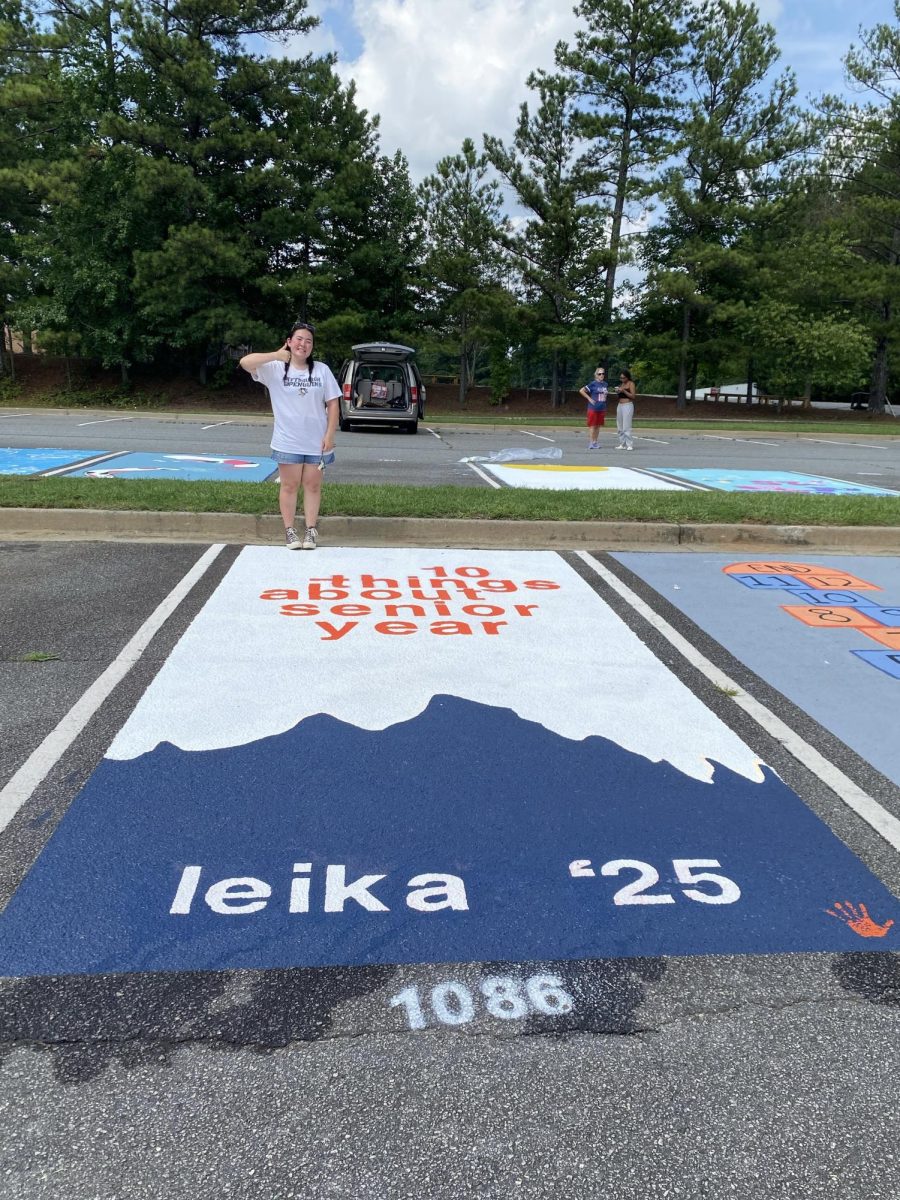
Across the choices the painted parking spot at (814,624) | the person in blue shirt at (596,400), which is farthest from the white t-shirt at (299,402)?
the person in blue shirt at (596,400)

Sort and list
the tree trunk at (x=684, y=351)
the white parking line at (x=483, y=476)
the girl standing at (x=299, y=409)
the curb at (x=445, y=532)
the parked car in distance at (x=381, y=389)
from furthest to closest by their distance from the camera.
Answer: the tree trunk at (x=684, y=351) < the parked car in distance at (x=381, y=389) < the white parking line at (x=483, y=476) < the curb at (x=445, y=532) < the girl standing at (x=299, y=409)

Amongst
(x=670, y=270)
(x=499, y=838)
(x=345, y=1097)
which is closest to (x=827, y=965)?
(x=499, y=838)

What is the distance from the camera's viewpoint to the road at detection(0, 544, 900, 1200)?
1.91 metres

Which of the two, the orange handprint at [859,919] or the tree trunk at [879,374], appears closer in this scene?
the orange handprint at [859,919]

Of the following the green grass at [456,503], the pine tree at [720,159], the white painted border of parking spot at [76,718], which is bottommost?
the white painted border of parking spot at [76,718]

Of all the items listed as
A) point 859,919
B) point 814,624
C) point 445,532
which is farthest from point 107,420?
point 859,919

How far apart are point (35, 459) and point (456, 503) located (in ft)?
25.6

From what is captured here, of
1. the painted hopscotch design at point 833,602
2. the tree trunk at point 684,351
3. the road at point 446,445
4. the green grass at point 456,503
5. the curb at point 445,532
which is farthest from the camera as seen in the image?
the tree trunk at point 684,351

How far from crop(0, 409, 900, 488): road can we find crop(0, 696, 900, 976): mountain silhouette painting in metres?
8.53

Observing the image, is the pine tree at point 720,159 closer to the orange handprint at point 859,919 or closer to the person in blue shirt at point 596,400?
the person in blue shirt at point 596,400

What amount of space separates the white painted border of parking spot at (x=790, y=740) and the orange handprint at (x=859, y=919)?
1.67ft

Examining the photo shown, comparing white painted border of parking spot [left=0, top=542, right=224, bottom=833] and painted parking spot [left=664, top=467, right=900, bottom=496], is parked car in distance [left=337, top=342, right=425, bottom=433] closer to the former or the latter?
painted parking spot [left=664, top=467, right=900, bottom=496]

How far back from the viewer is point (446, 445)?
19.3 meters

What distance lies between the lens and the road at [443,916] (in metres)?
1.91
